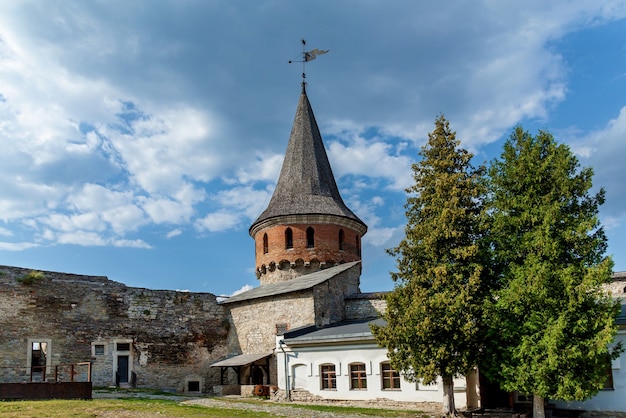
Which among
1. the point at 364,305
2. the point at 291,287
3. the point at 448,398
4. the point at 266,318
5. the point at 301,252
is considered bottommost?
the point at 448,398

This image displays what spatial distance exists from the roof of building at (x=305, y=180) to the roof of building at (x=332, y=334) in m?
9.54

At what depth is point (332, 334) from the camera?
929 inches

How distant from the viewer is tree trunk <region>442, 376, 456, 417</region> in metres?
18.9

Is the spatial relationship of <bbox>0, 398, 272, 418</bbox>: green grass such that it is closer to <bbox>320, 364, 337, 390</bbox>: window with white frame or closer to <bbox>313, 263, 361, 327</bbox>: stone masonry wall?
<bbox>320, 364, 337, 390</bbox>: window with white frame

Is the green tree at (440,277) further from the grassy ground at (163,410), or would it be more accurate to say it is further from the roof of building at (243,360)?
the roof of building at (243,360)

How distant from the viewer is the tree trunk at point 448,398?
62.1 feet

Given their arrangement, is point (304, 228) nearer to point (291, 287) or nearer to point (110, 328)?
point (291, 287)

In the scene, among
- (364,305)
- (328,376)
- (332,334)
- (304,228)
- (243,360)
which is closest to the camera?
(328,376)

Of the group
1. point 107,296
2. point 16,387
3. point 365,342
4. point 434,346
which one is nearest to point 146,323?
point 107,296

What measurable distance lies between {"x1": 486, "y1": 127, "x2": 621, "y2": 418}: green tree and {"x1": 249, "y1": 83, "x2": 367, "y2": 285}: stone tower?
49.0 ft

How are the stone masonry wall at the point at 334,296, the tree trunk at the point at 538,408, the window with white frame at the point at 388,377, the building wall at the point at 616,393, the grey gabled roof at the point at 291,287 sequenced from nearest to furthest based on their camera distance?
the tree trunk at the point at 538,408 < the building wall at the point at 616,393 < the window with white frame at the point at 388,377 < the stone masonry wall at the point at 334,296 < the grey gabled roof at the point at 291,287

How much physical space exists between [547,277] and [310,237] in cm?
1789

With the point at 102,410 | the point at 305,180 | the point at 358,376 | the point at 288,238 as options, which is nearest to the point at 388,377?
the point at 358,376

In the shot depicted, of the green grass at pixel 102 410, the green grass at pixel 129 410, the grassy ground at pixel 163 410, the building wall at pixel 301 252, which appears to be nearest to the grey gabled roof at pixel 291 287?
the building wall at pixel 301 252
